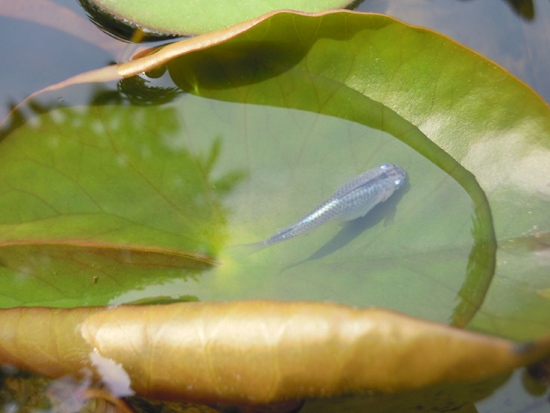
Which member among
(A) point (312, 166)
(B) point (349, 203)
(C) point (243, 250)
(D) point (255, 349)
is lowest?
(D) point (255, 349)

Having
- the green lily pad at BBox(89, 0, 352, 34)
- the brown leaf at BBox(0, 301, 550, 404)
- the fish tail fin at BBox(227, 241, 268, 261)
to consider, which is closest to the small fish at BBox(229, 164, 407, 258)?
the fish tail fin at BBox(227, 241, 268, 261)

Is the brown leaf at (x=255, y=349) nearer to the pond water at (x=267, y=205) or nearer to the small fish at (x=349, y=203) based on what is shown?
the pond water at (x=267, y=205)

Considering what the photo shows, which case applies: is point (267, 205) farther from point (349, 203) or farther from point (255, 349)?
point (255, 349)

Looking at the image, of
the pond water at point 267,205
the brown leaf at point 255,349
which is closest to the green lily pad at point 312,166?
the pond water at point 267,205

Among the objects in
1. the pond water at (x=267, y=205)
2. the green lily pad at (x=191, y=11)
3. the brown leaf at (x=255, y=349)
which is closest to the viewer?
the brown leaf at (x=255, y=349)

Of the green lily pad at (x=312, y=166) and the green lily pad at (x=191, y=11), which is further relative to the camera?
the green lily pad at (x=191, y=11)

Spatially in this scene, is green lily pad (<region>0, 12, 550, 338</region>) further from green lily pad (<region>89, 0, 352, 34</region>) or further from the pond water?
green lily pad (<region>89, 0, 352, 34</region>)

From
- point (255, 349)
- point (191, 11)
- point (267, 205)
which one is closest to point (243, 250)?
point (267, 205)
